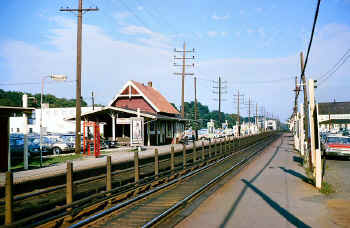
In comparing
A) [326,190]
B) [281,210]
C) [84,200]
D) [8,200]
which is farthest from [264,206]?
[8,200]

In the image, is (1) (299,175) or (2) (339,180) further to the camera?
(1) (299,175)

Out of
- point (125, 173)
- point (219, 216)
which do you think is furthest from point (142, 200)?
point (219, 216)

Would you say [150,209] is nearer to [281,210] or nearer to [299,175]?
[281,210]

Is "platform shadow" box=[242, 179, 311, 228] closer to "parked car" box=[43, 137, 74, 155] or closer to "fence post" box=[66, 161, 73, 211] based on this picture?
"fence post" box=[66, 161, 73, 211]

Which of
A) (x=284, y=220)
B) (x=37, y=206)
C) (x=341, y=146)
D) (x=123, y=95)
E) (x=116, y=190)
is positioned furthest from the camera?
(x=123, y=95)

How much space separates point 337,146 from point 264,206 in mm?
16642

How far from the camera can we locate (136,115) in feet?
108

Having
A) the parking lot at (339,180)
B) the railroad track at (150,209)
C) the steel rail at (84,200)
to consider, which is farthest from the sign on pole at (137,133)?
the parking lot at (339,180)

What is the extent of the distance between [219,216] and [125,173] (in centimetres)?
329

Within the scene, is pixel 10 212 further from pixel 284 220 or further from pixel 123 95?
pixel 123 95

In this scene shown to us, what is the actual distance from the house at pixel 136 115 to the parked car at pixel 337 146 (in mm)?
14759

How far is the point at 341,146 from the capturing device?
23.6 metres

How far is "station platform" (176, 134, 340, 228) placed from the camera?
780 cm

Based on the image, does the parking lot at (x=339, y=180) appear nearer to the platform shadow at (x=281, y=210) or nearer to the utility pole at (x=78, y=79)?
the platform shadow at (x=281, y=210)
